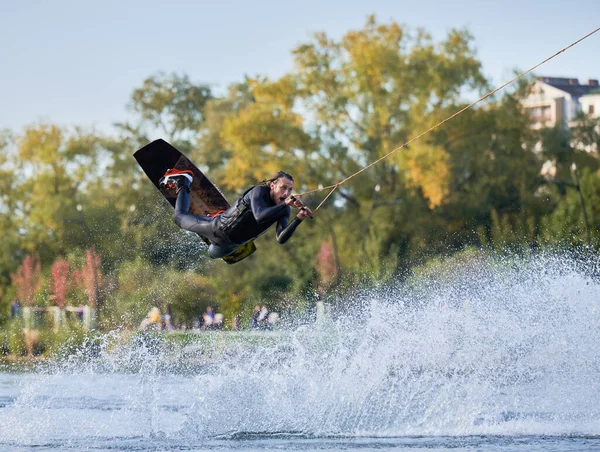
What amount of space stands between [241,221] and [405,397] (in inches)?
139

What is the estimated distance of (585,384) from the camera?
40.8 feet

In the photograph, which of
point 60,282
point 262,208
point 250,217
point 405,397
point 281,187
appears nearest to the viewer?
point 262,208

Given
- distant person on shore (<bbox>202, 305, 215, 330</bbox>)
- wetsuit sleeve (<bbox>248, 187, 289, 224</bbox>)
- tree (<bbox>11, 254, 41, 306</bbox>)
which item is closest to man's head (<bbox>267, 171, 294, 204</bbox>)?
wetsuit sleeve (<bbox>248, 187, 289, 224</bbox>)

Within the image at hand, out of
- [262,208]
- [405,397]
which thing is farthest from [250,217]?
[405,397]

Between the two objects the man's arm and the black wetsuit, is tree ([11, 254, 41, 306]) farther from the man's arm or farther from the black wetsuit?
the man's arm

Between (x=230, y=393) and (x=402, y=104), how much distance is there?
104 ft

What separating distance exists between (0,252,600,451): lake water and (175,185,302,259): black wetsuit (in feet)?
6.53

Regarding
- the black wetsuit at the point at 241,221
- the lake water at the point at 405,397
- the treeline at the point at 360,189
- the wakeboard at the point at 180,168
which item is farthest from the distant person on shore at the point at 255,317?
the black wetsuit at the point at 241,221

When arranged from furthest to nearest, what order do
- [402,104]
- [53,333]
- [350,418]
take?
[402,104] < [53,333] < [350,418]

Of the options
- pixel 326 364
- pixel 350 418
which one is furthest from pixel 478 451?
pixel 326 364

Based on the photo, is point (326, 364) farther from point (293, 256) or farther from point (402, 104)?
point (293, 256)

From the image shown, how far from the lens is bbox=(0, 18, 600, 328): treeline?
131 feet

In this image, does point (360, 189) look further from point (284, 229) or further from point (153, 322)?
point (284, 229)

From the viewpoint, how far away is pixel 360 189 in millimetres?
44656
